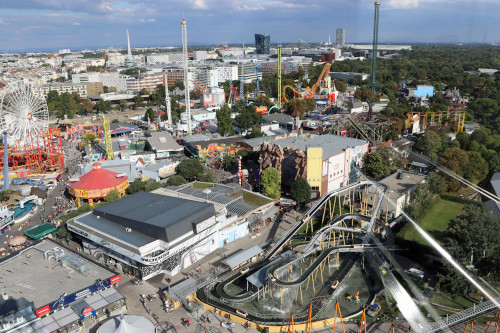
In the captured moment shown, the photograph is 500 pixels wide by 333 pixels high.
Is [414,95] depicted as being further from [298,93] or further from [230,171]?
[230,171]

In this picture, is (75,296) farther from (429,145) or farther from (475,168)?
(429,145)

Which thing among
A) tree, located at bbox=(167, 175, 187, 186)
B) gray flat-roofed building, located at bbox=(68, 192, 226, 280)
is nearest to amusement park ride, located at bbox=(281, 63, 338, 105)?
tree, located at bbox=(167, 175, 187, 186)

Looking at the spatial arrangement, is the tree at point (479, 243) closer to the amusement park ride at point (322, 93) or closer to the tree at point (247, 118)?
the tree at point (247, 118)

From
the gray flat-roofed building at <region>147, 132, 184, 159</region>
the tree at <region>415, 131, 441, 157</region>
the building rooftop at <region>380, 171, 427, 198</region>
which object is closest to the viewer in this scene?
the building rooftop at <region>380, 171, 427, 198</region>

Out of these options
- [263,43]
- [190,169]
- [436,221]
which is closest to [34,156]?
[190,169]

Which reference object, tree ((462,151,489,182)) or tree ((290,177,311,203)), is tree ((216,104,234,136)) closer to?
tree ((290,177,311,203))
